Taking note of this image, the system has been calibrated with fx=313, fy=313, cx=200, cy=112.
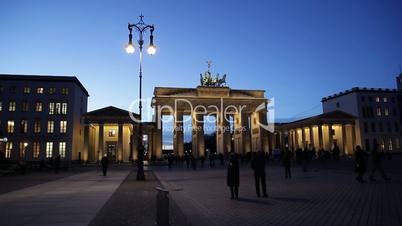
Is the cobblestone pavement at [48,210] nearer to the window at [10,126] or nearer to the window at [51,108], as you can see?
the window at [51,108]

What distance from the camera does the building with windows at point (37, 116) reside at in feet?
175

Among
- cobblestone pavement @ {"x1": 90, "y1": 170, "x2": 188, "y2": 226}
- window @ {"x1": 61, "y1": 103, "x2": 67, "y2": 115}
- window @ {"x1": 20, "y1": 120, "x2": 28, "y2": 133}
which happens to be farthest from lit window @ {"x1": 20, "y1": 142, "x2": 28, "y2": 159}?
cobblestone pavement @ {"x1": 90, "y1": 170, "x2": 188, "y2": 226}

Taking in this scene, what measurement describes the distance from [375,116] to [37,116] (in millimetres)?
73578

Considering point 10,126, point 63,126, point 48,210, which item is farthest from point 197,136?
point 48,210

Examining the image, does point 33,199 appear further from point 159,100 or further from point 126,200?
point 159,100

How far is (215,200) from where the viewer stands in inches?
469

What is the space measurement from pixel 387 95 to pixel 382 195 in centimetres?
7705

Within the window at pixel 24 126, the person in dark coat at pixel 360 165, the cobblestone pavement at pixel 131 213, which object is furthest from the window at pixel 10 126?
the person in dark coat at pixel 360 165

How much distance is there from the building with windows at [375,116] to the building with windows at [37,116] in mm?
62737

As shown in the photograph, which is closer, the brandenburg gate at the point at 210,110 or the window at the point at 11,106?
the window at the point at 11,106

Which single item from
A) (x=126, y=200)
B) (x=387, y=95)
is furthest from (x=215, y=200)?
(x=387, y=95)

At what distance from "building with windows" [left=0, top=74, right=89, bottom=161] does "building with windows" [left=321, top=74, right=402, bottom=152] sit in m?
62.7

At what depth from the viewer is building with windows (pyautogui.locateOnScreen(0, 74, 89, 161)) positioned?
53.5 metres

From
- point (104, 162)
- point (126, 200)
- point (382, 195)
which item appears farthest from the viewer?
point (104, 162)
